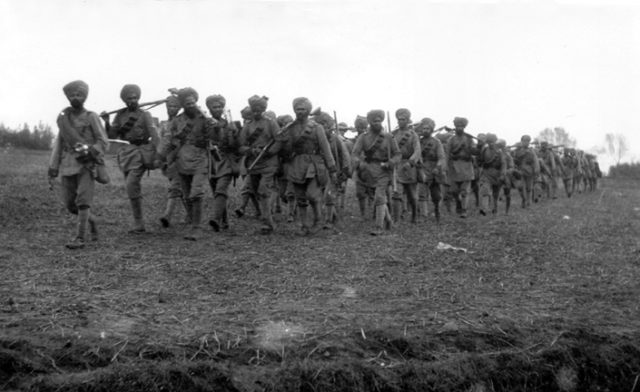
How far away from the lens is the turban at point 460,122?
1327 cm

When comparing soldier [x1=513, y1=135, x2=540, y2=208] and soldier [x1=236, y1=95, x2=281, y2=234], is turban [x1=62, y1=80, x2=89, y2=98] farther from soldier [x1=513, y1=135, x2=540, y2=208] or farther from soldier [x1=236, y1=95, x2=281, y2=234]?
soldier [x1=513, y1=135, x2=540, y2=208]

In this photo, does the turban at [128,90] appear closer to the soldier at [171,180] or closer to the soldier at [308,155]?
the soldier at [171,180]

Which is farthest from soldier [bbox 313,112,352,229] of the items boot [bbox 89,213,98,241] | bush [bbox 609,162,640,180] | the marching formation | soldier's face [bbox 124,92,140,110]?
bush [bbox 609,162,640,180]

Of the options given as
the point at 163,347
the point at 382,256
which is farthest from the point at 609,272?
the point at 163,347

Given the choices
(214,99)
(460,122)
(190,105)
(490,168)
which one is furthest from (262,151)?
(490,168)

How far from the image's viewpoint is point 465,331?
4.94m

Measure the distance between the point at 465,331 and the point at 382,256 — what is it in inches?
113

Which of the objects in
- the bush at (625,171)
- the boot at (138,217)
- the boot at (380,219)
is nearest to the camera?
the boot at (138,217)

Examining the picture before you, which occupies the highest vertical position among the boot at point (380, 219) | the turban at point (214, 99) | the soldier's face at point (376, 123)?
the turban at point (214, 99)

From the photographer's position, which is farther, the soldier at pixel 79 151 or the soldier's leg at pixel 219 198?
the soldier's leg at pixel 219 198

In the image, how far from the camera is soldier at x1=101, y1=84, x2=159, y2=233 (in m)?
8.65

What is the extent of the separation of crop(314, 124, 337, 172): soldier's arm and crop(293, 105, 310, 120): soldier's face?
25 centimetres

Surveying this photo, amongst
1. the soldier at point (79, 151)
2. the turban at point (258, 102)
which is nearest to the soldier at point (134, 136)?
the soldier at point (79, 151)

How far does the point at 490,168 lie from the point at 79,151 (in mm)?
9996
